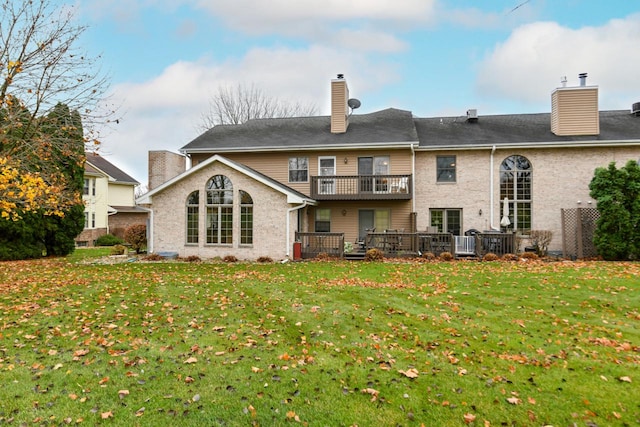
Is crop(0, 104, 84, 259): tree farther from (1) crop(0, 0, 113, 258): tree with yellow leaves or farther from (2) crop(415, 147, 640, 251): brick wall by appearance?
(2) crop(415, 147, 640, 251): brick wall

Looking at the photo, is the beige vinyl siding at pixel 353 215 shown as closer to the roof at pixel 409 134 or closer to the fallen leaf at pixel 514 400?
the roof at pixel 409 134

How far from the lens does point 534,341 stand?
17.8 feet

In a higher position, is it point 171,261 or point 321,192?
point 321,192

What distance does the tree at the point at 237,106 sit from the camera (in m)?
34.8

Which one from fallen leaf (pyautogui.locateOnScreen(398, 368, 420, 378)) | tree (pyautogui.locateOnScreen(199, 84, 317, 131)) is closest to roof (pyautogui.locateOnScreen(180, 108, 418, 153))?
tree (pyautogui.locateOnScreen(199, 84, 317, 131))

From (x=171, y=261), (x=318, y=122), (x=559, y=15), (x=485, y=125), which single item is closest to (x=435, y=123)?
(x=485, y=125)

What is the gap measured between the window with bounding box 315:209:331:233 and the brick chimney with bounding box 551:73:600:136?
11984mm

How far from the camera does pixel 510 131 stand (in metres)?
18.7

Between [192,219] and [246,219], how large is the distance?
8.36ft

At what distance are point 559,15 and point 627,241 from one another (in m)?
13.9

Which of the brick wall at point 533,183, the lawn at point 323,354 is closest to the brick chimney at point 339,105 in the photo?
the brick wall at point 533,183

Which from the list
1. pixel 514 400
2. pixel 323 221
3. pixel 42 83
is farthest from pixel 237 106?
pixel 514 400

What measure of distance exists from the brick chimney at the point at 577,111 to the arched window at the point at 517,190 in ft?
8.35

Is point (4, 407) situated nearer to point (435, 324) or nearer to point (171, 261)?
point (435, 324)
